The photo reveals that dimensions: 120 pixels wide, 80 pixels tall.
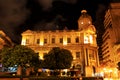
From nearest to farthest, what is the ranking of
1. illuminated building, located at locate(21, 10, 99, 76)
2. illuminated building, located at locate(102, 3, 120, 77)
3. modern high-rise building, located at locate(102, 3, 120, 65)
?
illuminated building, located at locate(21, 10, 99, 76)
illuminated building, located at locate(102, 3, 120, 77)
modern high-rise building, located at locate(102, 3, 120, 65)

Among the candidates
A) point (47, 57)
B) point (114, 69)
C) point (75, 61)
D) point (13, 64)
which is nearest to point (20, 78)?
point (13, 64)

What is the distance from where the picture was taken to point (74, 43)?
194 feet

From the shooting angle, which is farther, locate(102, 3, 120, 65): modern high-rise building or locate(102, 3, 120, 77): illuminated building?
locate(102, 3, 120, 65): modern high-rise building

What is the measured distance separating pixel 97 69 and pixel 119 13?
40083 mm

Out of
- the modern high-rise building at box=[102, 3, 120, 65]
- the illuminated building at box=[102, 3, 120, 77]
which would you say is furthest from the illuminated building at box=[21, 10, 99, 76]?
the modern high-rise building at box=[102, 3, 120, 65]

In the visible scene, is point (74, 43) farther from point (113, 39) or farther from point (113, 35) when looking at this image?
point (113, 35)

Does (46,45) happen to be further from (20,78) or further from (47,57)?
→ (20,78)

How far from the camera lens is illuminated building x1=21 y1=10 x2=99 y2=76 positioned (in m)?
56.6

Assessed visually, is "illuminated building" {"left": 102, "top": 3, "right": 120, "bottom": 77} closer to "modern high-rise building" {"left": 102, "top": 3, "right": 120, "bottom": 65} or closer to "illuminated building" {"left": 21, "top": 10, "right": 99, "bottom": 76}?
"modern high-rise building" {"left": 102, "top": 3, "right": 120, "bottom": 65}

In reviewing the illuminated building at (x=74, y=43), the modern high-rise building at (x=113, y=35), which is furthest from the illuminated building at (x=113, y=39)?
the illuminated building at (x=74, y=43)

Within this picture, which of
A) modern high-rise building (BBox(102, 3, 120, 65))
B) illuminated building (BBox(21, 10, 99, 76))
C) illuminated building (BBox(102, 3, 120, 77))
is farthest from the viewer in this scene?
modern high-rise building (BBox(102, 3, 120, 65))

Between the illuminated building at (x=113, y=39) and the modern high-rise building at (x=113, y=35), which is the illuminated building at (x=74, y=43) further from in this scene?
the modern high-rise building at (x=113, y=35)

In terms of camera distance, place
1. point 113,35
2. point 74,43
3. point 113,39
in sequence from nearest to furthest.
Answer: point 74,43
point 113,39
point 113,35

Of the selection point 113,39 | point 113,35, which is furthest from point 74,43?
point 113,35
